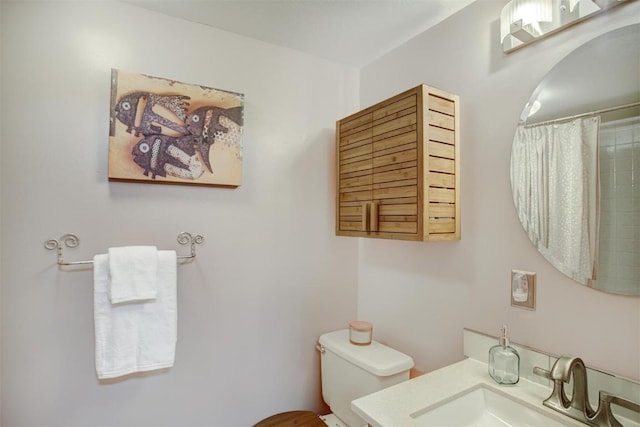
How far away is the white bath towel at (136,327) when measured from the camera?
4.21 ft

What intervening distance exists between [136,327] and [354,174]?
1152 millimetres

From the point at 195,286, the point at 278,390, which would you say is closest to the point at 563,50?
the point at 195,286

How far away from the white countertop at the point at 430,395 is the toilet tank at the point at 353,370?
0.27 metres

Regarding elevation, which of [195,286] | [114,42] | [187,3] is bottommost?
[195,286]

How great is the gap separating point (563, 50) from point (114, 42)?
1.67 metres

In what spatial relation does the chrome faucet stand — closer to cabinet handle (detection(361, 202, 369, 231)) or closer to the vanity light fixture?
cabinet handle (detection(361, 202, 369, 231))

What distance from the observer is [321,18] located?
1.49 meters

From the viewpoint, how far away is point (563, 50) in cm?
107

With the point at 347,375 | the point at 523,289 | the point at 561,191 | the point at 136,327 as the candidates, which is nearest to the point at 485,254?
the point at 523,289

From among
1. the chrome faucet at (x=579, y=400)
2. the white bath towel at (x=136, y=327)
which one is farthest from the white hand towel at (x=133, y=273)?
the chrome faucet at (x=579, y=400)

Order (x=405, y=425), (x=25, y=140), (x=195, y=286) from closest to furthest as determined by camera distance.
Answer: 1. (x=405, y=425)
2. (x=25, y=140)
3. (x=195, y=286)

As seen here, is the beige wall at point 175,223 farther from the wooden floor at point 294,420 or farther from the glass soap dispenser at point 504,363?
the glass soap dispenser at point 504,363

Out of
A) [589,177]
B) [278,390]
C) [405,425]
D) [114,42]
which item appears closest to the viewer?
[405,425]

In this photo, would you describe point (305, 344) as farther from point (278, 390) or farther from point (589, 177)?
point (589, 177)
